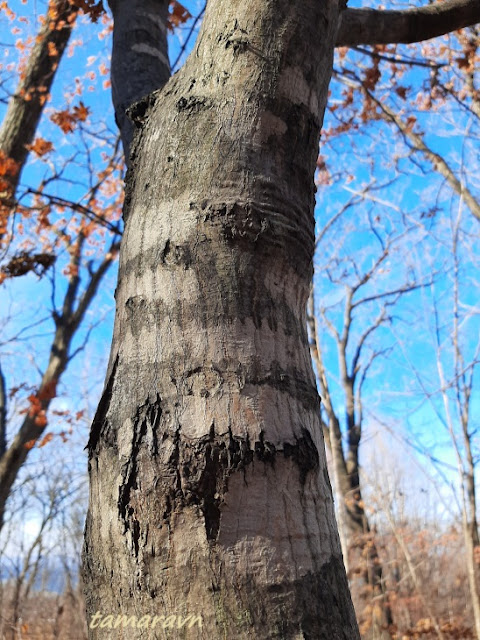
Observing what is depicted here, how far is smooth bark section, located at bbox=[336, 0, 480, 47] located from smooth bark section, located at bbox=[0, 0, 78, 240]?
3.40m

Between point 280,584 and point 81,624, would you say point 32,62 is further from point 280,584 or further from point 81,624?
point 81,624

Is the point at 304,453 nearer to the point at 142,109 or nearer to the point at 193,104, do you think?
the point at 193,104

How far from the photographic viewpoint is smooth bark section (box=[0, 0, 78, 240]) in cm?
443

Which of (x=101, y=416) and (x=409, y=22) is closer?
(x=101, y=416)

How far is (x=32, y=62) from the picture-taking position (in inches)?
191

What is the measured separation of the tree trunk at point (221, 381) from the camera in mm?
587

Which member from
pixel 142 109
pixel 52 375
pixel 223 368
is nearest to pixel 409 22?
pixel 142 109

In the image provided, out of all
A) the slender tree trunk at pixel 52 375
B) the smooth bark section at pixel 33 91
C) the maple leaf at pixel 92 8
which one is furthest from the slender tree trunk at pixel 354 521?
Result: the maple leaf at pixel 92 8

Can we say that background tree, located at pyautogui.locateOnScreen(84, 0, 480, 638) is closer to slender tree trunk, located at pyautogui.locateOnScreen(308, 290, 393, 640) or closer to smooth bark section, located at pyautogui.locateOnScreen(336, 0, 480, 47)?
smooth bark section, located at pyautogui.locateOnScreen(336, 0, 480, 47)

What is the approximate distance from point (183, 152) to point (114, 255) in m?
6.09

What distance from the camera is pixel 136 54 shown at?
69.6 inches

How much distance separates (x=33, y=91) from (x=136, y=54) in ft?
11.2

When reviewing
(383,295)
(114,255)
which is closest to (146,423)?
(114,255)

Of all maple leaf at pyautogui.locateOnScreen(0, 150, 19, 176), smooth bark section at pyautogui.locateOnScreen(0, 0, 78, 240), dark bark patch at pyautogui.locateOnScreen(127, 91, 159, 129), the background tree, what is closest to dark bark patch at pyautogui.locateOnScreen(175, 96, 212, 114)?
the background tree
